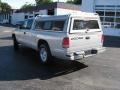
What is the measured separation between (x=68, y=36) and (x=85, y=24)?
1227mm

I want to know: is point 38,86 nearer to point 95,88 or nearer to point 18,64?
point 95,88

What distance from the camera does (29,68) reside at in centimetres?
1023

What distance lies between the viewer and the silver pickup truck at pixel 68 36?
952 cm

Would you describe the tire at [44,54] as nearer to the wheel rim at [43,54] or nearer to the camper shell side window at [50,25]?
the wheel rim at [43,54]

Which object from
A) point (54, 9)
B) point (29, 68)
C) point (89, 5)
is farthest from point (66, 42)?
point (54, 9)

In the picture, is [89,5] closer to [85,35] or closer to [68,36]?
[85,35]

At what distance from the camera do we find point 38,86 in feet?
25.6

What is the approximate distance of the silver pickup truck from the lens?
952 cm

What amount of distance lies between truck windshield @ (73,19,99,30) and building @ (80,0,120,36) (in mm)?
20790

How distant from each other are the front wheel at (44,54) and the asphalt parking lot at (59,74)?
238 mm

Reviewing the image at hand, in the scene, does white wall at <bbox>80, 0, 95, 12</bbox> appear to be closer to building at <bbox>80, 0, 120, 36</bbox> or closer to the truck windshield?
building at <bbox>80, 0, 120, 36</bbox>

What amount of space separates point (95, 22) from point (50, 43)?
6.60 ft

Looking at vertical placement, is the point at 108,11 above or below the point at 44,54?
above

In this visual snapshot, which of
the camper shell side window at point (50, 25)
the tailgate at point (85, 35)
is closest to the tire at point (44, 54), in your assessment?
the camper shell side window at point (50, 25)
